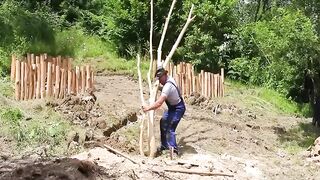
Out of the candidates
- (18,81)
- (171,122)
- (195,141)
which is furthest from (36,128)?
(195,141)

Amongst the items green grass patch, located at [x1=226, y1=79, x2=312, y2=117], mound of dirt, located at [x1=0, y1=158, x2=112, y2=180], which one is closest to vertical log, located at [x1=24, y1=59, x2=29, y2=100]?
mound of dirt, located at [x1=0, y1=158, x2=112, y2=180]

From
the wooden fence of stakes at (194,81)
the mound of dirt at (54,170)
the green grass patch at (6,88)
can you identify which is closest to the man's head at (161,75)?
the mound of dirt at (54,170)

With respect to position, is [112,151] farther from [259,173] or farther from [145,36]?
[145,36]

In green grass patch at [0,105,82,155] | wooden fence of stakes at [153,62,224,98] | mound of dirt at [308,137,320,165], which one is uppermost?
wooden fence of stakes at [153,62,224,98]

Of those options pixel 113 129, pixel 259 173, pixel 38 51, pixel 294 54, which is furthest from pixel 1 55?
pixel 259 173

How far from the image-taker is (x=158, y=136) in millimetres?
10398

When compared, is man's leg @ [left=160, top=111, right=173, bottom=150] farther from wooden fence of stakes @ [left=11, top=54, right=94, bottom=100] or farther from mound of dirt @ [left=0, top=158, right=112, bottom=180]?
wooden fence of stakes @ [left=11, top=54, right=94, bottom=100]

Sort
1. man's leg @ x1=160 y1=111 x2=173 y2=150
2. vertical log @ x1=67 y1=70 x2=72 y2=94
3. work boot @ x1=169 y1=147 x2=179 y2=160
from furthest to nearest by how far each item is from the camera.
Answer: vertical log @ x1=67 y1=70 x2=72 y2=94, man's leg @ x1=160 y1=111 x2=173 y2=150, work boot @ x1=169 y1=147 x2=179 y2=160

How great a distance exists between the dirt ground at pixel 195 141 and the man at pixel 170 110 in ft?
0.96

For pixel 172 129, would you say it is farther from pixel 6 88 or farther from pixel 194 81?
pixel 194 81

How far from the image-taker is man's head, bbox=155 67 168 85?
336 inches

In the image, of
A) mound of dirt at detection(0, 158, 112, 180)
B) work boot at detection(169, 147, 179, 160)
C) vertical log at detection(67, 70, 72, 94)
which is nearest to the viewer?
mound of dirt at detection(0, 158, 112, 180)

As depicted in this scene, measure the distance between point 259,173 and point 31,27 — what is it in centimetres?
1340

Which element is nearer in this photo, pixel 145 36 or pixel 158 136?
pixel 158 136
